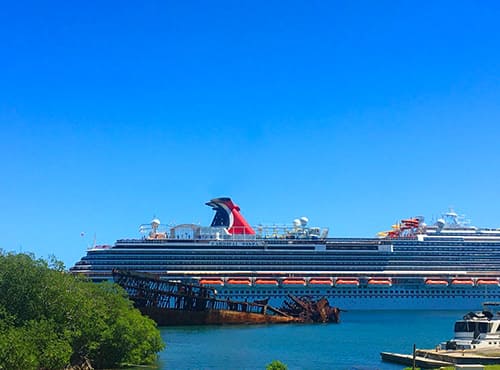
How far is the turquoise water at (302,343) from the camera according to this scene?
4675cm

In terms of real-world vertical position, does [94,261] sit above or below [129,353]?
above

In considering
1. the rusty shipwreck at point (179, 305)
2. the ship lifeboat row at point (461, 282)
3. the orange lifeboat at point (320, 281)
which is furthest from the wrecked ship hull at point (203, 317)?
the ship lifeboat row at point (461, 282)

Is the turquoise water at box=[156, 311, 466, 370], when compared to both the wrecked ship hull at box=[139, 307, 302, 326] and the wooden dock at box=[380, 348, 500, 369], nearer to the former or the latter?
the wooden dock at box=[380, 348, 500, 369]

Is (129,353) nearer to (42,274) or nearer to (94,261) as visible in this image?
(42,274)

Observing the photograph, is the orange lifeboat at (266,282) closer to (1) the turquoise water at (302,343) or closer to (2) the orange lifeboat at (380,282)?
(2) the orange lifeboat at (380,282)

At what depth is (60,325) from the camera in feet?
130

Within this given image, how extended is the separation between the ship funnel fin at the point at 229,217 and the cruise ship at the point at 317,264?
0.63 meters

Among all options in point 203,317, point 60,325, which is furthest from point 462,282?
point 60,325

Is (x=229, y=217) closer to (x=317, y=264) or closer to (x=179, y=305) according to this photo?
(x=317, y=264)

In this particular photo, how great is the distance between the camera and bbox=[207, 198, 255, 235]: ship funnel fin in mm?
119875

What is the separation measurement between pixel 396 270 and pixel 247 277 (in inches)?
954

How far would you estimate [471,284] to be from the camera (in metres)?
112

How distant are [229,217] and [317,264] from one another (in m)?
18.8

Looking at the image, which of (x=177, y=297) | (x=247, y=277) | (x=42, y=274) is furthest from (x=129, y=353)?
(x=247, y=277)
